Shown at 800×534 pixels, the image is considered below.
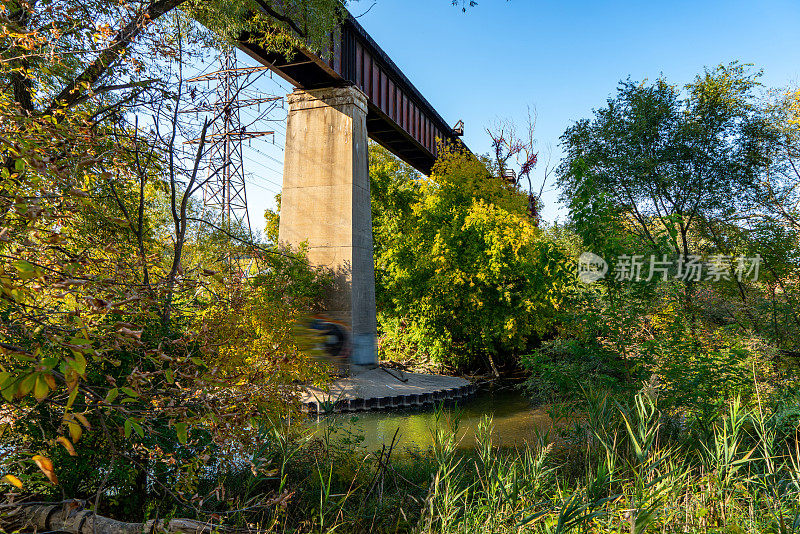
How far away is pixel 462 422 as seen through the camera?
1121cm

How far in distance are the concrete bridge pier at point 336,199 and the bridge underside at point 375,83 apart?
633 millimetres

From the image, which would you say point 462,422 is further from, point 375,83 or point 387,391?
point 375,83

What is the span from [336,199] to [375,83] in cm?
400

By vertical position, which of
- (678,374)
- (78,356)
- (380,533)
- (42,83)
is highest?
(42,83)

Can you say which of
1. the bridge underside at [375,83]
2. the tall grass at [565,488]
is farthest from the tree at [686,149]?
the tall grass at [565,488]

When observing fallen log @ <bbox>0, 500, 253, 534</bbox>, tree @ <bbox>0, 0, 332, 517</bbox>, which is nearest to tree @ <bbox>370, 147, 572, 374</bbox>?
tree @ <bbox>0, 0, 332, 517</bbox>

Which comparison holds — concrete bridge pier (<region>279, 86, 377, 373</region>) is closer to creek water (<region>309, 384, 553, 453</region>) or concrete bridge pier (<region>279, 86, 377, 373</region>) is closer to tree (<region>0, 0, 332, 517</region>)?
creek water (<region>309, 384, 553, 453</region>)

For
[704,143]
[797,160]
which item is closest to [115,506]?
[704,143]

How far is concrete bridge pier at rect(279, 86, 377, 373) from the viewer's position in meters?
14.7

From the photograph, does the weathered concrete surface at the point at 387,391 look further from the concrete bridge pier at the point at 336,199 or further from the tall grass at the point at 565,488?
the tall grass at the point at 565,488

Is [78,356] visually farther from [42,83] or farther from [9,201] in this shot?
[42,83]

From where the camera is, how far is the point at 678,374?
589cm

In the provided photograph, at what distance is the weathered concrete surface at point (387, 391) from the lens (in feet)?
39.0

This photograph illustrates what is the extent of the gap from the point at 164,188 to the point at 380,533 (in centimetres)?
352
